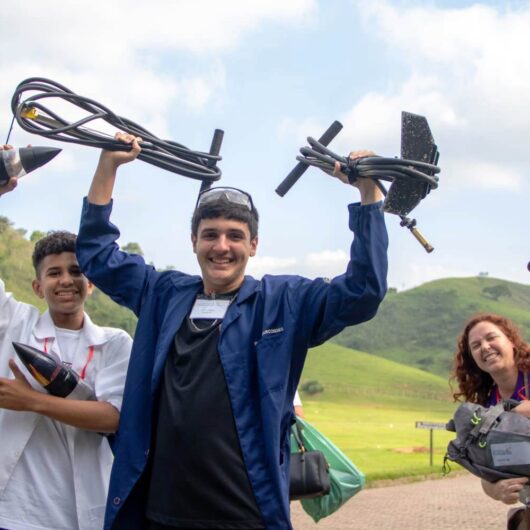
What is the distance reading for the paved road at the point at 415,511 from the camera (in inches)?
447

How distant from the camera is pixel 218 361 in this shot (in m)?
3.04

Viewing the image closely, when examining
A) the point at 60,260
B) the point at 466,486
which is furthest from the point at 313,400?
the point at 60,260

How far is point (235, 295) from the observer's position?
3.29m

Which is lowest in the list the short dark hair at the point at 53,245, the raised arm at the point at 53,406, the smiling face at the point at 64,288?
the raised arm at the point at 53,406

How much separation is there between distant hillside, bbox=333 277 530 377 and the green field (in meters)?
20.0

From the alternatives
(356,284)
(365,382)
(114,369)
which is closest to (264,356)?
(356,284)

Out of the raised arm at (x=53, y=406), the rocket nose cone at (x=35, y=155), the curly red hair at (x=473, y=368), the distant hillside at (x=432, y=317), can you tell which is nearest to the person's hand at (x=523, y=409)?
the curly red hair at (x=473, y=368)

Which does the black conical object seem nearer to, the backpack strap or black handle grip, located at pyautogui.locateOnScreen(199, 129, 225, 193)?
black handle grip, located at pyautogui.locateOnScreen(199, 129, 225, 193)

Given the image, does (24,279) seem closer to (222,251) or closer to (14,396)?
(14,396)

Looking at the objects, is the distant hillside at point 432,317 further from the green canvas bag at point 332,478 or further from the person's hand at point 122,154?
the person's hand at point 122,154

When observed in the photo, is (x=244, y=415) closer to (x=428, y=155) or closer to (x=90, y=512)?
(x=90, y=512)

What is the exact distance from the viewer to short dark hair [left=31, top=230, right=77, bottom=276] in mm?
3682

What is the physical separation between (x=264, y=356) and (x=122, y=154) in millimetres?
1114

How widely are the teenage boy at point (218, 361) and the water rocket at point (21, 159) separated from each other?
0.25 metres
